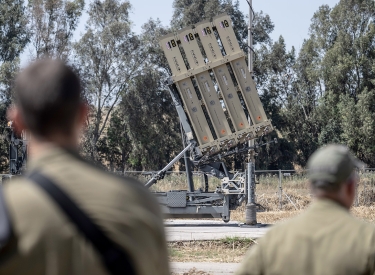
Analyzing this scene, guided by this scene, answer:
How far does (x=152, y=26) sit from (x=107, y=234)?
46.7 meters

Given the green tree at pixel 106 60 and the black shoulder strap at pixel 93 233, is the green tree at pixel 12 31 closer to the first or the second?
the green tree at pixel 106 60

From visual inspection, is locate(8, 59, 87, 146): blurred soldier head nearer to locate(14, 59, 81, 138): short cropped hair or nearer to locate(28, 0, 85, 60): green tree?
locate(14, 59, 81, 138): short cropped hair

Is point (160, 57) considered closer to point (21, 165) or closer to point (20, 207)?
point (21, 165)

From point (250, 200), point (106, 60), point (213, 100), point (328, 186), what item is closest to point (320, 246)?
point (328, 186)

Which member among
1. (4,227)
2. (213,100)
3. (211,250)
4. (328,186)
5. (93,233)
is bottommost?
(211,250)

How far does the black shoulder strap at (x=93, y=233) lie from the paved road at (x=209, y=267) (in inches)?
381

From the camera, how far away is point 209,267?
12.1 m

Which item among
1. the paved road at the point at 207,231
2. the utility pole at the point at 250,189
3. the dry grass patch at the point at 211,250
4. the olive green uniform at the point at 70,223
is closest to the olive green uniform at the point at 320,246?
the olive green uniform at the point at 70,223

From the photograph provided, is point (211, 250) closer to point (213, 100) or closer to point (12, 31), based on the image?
point (213, 100)

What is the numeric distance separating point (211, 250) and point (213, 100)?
7.33 m

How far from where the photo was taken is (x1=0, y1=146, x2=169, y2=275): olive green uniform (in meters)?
1.91

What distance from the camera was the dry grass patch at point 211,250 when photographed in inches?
544

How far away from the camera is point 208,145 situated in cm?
2130

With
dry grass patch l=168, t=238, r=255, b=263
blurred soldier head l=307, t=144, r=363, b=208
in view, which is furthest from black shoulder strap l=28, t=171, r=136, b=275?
dry grass patch l=168, t=238, r=255, b=263
